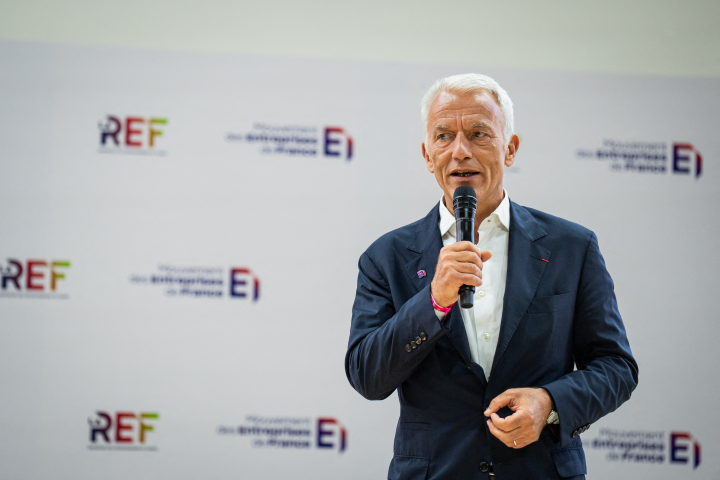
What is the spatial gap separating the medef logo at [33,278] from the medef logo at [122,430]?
778 millimetres

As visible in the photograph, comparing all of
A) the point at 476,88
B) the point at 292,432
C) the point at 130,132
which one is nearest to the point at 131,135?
the point at 130,132

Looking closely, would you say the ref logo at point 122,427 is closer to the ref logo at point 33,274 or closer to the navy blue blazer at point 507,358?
the ref logo at point 33,274

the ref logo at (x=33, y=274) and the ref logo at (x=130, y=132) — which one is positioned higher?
the ref logo at (x=130, y=132)

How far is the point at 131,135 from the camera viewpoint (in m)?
3.55

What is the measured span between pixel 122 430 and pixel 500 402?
2806 mm

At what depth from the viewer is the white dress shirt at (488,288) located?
1487 mm

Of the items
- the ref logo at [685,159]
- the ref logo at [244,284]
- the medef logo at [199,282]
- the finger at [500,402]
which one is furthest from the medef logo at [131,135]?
the ref logo at [685,159]

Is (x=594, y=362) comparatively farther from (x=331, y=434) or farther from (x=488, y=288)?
(x=331, y=434)

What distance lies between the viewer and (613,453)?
3.45 meters

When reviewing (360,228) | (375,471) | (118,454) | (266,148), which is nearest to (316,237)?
(360,228)

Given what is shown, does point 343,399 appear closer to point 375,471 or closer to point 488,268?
point 375,471

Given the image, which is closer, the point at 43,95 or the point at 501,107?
the point at 501,107

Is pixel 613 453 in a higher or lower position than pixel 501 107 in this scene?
lower

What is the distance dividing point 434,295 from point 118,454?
2848 mm
